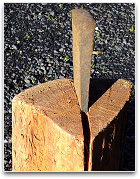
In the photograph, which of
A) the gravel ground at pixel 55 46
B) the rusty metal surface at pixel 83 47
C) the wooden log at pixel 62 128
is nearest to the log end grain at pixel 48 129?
the wooden log at pixel 62 128

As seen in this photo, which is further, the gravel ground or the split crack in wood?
the gravel ground

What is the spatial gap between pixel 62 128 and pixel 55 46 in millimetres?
1887

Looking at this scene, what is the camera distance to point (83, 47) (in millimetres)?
1524

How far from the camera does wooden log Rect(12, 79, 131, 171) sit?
1568mm

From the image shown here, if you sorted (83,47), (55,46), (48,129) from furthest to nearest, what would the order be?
(55,46) < (48,129) < (83,47)

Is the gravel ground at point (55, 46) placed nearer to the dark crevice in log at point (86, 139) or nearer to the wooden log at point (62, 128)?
the wooden log at point (62, 128)

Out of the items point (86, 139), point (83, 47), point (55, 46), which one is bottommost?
point (86, 139)

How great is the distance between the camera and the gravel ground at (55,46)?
301 centimetres

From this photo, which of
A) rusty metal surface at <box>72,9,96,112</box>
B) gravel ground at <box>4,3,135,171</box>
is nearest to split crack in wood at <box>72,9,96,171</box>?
rusty metal surface at <box>72,9,96,112</box>

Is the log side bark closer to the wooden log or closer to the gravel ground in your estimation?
the wooden log

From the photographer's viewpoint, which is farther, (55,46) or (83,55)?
(55,46)

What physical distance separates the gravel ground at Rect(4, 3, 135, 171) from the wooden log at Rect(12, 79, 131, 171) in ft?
3.06

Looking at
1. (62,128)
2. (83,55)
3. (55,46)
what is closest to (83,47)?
(83,55)

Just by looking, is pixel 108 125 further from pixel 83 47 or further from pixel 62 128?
pixel 83 47
